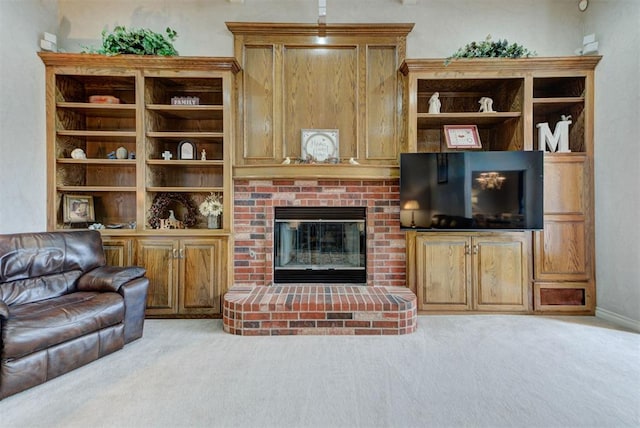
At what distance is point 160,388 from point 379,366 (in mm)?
1460

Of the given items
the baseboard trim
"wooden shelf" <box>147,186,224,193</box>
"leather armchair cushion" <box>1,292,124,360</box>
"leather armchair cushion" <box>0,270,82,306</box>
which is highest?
"wooden shelf" <box>147,186,224,193</box>

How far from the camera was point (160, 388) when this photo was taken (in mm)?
1920

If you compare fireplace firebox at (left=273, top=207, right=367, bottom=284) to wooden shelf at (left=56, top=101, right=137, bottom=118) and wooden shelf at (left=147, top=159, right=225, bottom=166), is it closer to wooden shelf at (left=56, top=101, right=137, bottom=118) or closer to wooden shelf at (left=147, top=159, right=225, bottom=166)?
wooden shelf at (left=147, top=159, right=225, bottom=166)

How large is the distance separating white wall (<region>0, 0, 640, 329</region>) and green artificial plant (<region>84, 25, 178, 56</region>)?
0.39 m

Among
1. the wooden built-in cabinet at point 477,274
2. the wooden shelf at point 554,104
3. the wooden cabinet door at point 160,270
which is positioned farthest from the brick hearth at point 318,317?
the wooden shelf at point 554,104

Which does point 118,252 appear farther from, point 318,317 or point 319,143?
point 319,143

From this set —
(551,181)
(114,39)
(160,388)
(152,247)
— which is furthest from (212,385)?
(551,181)

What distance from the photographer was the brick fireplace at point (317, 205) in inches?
132

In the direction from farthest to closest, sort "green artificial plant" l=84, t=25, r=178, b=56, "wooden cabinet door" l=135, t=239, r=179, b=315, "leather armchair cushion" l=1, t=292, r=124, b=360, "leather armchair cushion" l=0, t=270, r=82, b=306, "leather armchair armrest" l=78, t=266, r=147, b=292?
"wooden cabinet door" l=135, t=239, r=179, b=315
"green artificial plant" l=84, t=25, r=178, b=56
"leather armchair armrest" l=78, t=266, r=147, b=292
"leather armchair cushion" l=0, t=270, r=82, b=306
"leather armchair cushion" l=1, t=292, r=124, b=360

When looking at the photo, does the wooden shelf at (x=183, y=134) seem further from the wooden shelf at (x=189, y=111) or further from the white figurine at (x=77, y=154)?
the white figurine at (x=77, y=154)

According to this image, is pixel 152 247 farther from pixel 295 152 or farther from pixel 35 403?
pixel 295 152

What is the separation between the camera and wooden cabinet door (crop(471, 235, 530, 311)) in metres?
3.20

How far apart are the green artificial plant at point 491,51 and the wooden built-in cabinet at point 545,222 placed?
7 cm

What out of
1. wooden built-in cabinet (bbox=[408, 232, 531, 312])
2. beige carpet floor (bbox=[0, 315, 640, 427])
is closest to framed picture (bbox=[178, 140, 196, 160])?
beige carpet floor (bbox=[0, 315, 640, 427])
